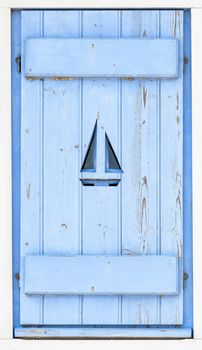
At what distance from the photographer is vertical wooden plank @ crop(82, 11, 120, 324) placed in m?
2.26

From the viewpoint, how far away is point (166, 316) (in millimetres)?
2268

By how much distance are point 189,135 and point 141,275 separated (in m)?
0.46

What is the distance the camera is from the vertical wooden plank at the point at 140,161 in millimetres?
2262

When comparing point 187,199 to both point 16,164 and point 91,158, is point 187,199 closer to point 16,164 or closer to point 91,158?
point 91,158

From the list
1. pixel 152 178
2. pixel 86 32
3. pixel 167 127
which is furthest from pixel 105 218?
pixel 86 32

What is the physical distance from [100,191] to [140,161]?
154 mm

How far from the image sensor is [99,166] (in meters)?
2.26
